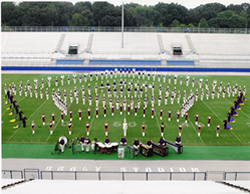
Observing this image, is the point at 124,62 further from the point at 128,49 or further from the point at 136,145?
the point at 136,145

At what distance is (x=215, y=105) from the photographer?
1939cm

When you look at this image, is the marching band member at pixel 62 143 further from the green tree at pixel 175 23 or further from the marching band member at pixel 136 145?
the green tree at pixel 175 23

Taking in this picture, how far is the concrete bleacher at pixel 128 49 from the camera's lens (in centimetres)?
3725

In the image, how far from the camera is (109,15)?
58.3m

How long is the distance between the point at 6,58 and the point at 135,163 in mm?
31994

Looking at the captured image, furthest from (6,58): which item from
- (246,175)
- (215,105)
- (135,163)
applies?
(246,175)

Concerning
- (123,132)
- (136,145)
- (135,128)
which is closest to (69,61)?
(135,128)

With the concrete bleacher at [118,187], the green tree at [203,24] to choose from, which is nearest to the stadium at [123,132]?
the concrete bleacher at [118,187]

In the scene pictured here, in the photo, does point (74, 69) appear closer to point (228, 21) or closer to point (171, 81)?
point (171, 81)

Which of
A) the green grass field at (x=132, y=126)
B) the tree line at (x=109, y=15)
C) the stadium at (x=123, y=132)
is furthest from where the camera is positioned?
the tree line at (x=109, y=15)

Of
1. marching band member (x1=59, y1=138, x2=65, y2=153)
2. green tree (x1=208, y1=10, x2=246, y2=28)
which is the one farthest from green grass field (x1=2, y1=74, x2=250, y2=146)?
green tree (x1=208, y1=10, x2=246, y2=28)

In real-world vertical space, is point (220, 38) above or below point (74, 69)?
above

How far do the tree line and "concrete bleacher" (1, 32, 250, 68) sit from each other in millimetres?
13191

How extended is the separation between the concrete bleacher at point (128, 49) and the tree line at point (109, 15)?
43.3ft
